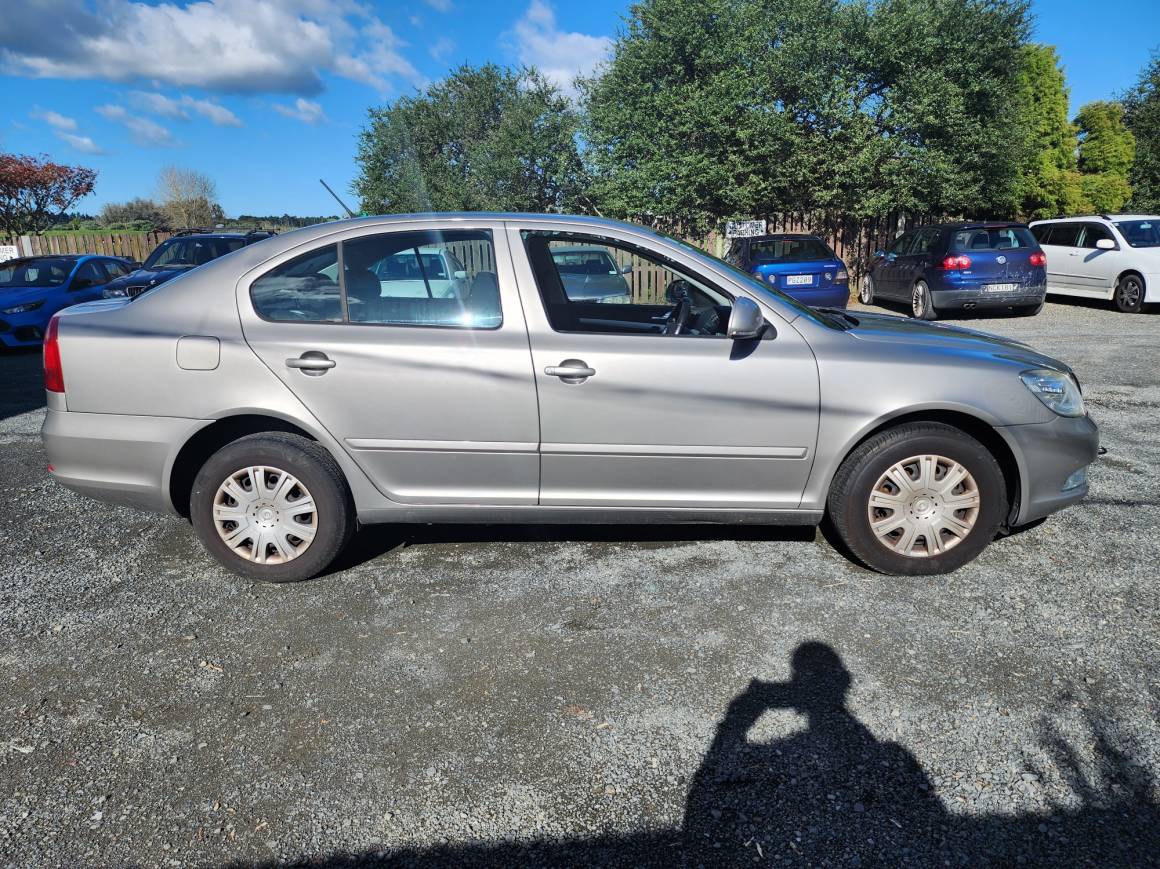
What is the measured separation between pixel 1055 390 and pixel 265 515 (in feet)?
12.2

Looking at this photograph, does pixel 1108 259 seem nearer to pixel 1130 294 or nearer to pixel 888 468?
pixel 1130 294

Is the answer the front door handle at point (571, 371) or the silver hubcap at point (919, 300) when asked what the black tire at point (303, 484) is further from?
the silver hubcap at point (919, 300)

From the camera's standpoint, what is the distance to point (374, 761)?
252cm

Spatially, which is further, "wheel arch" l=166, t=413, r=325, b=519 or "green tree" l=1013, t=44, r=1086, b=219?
"green tree" l=1013, t=44, r=1086, b=219

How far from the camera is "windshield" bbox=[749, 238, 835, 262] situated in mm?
12836

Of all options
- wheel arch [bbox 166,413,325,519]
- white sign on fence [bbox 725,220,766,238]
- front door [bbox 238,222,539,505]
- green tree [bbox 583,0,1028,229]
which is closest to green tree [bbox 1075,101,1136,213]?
green tree [bbox 583,0,1028,229]

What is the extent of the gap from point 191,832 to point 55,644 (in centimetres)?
148

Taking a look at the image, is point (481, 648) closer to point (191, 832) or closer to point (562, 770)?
point (562, 770)

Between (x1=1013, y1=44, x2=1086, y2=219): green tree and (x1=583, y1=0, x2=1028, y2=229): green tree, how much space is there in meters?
3.94

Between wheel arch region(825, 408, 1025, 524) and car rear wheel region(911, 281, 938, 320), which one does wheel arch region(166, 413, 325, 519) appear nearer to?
wheel arch region(825, 408, 1025, 524)

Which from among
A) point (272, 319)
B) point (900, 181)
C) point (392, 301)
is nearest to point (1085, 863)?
point (392, 301)

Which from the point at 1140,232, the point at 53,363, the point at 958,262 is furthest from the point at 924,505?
the point at 1140,232

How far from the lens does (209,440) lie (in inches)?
149

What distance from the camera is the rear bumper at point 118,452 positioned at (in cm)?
365
